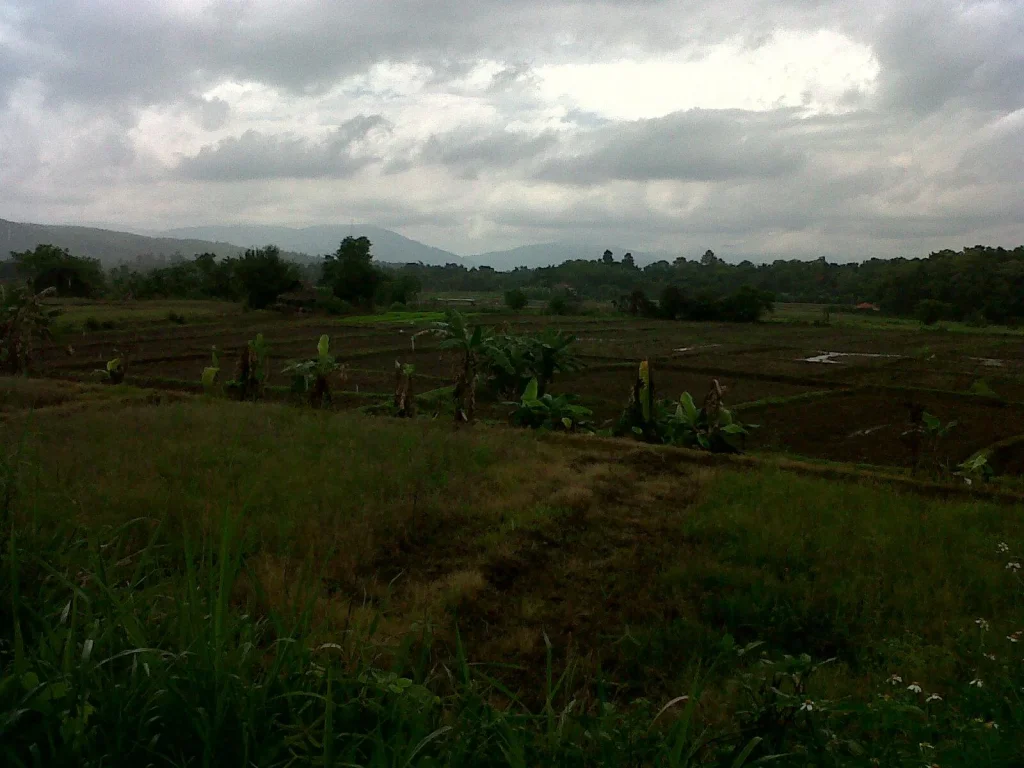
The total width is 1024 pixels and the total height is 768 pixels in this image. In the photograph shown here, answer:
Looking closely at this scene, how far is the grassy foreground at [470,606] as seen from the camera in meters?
1.88

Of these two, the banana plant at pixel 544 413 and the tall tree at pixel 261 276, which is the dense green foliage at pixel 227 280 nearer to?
the tall tree at pixel 261 276

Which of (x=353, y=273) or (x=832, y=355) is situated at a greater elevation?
(x=353, y=273)

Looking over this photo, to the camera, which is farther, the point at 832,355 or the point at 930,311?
the point at 930,311

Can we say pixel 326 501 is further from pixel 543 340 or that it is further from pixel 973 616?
pixel 543 340

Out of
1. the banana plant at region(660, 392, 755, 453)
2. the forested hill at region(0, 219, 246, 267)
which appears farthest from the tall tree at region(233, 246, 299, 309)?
the forested hill at region(0, 219, 246, 267)

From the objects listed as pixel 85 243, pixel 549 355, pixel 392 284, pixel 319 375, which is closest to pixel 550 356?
pixel 549 355

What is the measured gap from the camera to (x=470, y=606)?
3812 millimetres

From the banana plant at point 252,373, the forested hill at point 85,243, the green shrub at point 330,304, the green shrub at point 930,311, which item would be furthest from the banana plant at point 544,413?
the forested hill at point 85,243

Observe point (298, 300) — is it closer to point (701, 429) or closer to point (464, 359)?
point (464, 359)

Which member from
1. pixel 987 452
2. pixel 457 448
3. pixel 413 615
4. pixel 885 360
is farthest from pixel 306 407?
pixel 885 360

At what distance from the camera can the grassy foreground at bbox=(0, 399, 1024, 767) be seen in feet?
6.17

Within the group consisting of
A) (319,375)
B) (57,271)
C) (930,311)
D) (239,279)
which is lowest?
(319,375)

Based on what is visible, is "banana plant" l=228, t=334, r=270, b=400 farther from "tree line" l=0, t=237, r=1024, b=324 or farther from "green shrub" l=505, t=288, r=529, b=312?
"green shrub" l=505, t=288, r=529, b=312

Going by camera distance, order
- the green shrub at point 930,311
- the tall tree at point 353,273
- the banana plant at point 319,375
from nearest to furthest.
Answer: the banana plant at point 319,375 → the tall tree at point 353,273 → the green shrub at point 930,311
